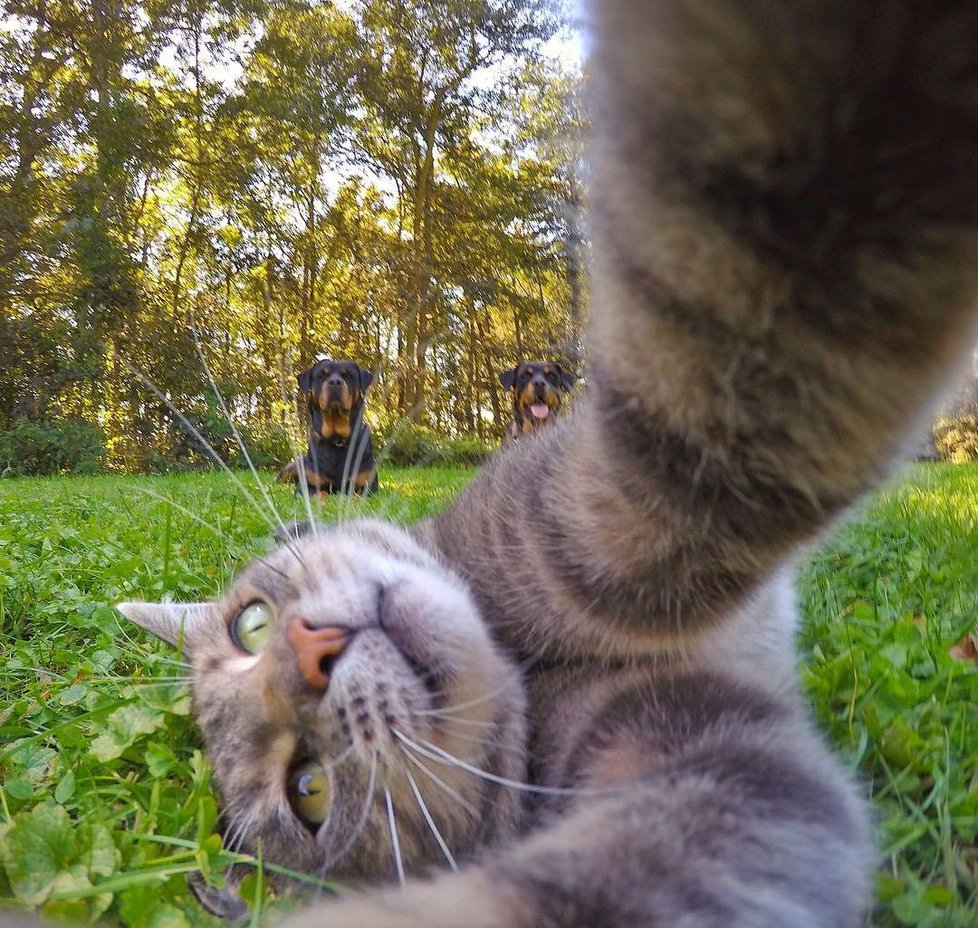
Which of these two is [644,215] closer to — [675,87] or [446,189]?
[675,87]

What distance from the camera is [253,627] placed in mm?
1909

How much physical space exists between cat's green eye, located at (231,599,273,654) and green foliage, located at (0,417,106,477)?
13.1 metres

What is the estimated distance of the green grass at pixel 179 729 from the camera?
4.36ft

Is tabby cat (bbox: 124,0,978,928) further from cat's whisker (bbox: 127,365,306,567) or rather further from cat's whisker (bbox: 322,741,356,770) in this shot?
cat's whisker (bbox: 127,365,306,567)

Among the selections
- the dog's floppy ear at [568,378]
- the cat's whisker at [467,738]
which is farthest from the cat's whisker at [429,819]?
the dog's floppy ear at [568,378]

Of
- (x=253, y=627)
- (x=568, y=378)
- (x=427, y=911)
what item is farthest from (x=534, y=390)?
(x=427, y=911)

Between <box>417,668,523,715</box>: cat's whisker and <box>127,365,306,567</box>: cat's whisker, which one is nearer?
<box>417,668,523,715</box>: cat's whisker

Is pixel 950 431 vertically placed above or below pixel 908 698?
above

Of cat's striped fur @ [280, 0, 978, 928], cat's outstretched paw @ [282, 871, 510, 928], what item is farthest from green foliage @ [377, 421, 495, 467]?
cat's outstretched paw @ [282, 871, 510, 928]

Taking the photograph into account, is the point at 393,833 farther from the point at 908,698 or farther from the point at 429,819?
the point at 908,698

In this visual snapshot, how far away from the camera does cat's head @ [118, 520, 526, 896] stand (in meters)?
1.45

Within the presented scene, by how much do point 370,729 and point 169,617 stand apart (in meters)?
0.98

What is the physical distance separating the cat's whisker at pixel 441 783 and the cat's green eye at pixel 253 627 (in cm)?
55

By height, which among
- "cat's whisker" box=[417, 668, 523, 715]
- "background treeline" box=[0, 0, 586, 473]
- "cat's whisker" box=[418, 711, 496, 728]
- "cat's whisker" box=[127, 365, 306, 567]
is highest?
"background treeline" box=[0, 0, 586, 473]
